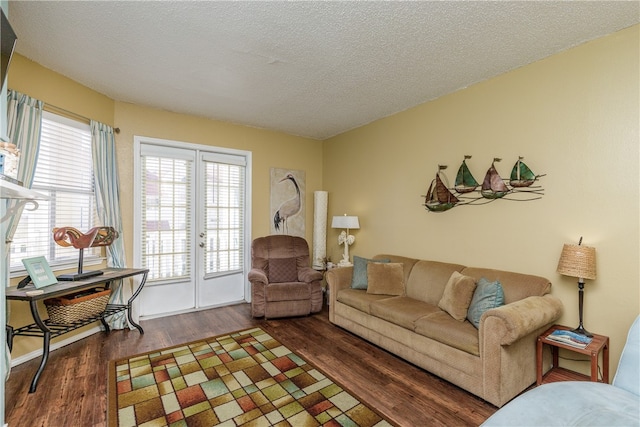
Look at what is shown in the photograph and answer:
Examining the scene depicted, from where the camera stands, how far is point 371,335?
2980 mm

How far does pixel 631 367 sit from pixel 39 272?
162 inches

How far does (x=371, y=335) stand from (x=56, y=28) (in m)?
3.75

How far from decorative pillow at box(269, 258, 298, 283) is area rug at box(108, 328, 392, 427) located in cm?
121

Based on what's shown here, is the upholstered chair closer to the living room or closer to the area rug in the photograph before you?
the area rug

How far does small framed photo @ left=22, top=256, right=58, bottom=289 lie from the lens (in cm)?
239

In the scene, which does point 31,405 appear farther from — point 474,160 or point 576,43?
point 576,43

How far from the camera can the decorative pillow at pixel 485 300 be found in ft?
7.52

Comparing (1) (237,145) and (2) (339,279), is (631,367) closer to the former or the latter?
(2) (339,279)

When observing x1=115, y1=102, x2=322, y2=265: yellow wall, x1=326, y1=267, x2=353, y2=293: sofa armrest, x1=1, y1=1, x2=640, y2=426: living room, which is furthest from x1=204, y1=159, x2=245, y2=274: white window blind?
x1=326, y1=267, x2=353, y2=293: sofa armrest

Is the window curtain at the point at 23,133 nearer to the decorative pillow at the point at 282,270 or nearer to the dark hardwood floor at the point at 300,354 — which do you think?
the dark hardwood floor at the point at 300,354

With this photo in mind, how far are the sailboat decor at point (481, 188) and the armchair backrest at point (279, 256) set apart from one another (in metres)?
1.96

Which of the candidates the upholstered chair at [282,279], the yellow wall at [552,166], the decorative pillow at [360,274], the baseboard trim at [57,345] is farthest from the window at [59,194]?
the yellow wall at [552,166]

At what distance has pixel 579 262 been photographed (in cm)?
210

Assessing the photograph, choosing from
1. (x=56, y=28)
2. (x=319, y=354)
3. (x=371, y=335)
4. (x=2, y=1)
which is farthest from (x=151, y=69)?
(x=371, y=335)
